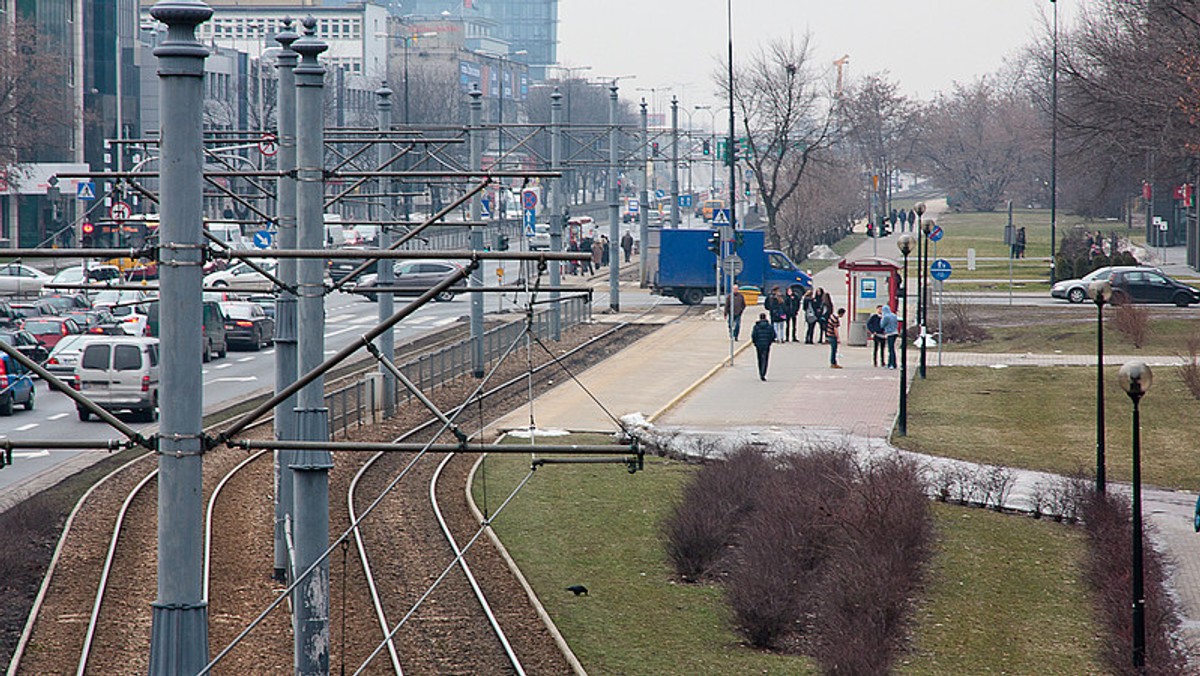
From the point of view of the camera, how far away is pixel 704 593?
17.9m

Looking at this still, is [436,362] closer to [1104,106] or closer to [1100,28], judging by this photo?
[1104,106]

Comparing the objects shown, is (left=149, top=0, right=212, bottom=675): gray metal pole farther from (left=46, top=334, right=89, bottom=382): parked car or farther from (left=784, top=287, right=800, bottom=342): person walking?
(left=784, top=287, right=800, bottom=342): person walking

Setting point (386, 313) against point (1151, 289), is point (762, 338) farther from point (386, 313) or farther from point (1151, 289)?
point (1151, 289)

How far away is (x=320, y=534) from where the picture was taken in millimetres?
12141

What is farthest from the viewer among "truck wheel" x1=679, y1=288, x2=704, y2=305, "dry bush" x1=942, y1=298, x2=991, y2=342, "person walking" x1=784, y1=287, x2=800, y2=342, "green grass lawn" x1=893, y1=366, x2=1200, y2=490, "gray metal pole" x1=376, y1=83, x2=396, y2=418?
"truck wheel" x1=679, y1=288, x2=704, y2=305

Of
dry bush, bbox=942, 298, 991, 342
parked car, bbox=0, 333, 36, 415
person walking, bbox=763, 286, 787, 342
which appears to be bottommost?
parked car, bbox=0, 333, 36, 415

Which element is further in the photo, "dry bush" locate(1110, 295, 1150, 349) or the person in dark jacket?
"dry bush" locate(1110, 295, 1150, 349)

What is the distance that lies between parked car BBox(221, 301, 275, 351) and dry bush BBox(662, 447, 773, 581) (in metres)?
26.0

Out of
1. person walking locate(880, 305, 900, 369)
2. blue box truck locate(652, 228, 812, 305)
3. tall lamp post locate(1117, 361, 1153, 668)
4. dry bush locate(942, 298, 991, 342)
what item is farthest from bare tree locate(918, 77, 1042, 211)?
tall lamp post locate(1117, 361, 1153, 668)

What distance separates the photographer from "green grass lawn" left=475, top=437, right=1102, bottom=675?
591 inches

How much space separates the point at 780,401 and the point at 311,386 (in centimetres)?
2206

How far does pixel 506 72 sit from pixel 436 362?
521ft

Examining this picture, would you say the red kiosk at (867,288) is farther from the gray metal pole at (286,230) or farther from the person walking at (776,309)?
the gray metal pole at (286,230)

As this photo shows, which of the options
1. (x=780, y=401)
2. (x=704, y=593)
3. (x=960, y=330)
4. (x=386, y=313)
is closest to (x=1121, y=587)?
(x=704, y=593)
